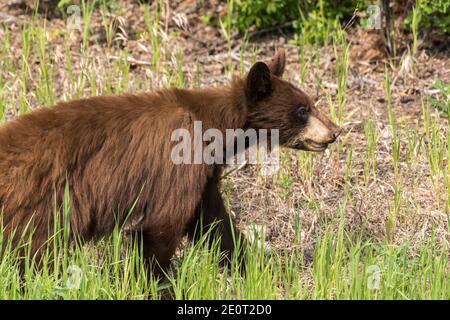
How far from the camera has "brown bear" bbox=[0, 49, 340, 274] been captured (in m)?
5.03

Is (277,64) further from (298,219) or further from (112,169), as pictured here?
(112,169)

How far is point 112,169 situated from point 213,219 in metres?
0.69

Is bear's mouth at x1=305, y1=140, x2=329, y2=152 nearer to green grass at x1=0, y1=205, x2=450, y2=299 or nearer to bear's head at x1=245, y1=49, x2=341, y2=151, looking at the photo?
bear's head at x1=245, y1=49, x2=341, y2=151

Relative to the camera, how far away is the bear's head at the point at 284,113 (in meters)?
5.55

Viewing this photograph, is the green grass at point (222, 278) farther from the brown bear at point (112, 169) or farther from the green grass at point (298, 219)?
the brown bear at point (112, 169)

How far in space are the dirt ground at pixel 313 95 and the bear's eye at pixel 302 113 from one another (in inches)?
22.4

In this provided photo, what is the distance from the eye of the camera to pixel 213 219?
5531mm


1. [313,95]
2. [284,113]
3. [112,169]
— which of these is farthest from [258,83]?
[313,95]

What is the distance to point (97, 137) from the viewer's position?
5184 mm

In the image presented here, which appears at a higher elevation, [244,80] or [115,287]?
[244,80]

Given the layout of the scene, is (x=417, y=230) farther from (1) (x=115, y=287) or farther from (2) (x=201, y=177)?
(1) (x=115, y=287)

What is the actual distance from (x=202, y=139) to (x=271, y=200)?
1.57 m

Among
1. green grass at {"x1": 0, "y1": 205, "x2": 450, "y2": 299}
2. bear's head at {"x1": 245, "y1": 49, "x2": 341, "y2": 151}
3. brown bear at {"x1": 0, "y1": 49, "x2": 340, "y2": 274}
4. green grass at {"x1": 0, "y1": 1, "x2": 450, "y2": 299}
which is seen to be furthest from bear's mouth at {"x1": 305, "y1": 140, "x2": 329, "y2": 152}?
green grass at {"x1": 0, "y1": 205, "x2": 450, "y2": 299}
